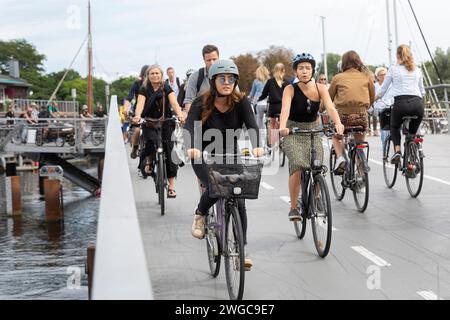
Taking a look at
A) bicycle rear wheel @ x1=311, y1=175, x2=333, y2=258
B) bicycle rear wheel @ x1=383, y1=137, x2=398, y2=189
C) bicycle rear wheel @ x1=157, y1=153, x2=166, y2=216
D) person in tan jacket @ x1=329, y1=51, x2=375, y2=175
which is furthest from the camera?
bicycle rear wheel @ x1=383, y1=137, x2=398, y2=189

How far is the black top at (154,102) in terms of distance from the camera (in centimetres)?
1061

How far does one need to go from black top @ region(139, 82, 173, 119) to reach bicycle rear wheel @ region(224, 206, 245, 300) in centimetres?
495

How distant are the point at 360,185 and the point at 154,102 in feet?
9.45

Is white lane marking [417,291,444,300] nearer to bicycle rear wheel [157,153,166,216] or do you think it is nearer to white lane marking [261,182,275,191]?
bicycle rear wheel [157,153,166,216]

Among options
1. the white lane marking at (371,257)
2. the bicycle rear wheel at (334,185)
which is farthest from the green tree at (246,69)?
the white lane marking at (371,257)

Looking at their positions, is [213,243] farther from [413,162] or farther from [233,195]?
[413,162]

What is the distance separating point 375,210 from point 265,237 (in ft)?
7.08

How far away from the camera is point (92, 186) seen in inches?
1748

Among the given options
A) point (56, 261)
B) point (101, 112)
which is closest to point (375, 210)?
point (56, 261)

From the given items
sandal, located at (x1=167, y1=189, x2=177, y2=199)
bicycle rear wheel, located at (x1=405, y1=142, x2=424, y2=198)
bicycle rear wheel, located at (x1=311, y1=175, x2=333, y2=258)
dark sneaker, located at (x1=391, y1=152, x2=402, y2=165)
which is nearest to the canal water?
sandal, located at (x1=167, y1=189, x2=177, y2=199)

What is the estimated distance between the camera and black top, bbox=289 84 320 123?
771 centimetres

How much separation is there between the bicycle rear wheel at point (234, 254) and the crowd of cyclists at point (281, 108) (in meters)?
0.15
